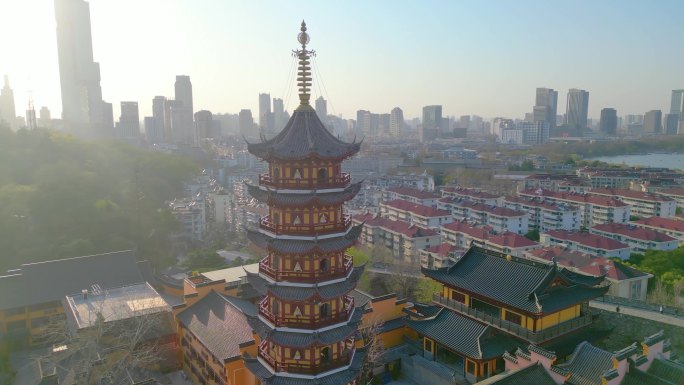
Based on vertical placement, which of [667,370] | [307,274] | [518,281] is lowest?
[667,370]

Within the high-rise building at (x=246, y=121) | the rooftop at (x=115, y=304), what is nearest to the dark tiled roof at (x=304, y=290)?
the rooftop at (x=115, y=304)

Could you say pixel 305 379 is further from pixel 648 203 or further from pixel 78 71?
pixel 78 71

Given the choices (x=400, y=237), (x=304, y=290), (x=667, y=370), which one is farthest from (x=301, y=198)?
(x=400, y=237)

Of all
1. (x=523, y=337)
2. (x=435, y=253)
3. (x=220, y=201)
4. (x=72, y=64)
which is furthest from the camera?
(x=72, y=64)

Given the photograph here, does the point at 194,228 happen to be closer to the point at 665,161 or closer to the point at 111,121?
the point at 111,121

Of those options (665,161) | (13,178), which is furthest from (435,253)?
(665,161)

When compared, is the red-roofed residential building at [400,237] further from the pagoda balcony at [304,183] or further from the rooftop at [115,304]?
the pagoda balcony at [304,183]

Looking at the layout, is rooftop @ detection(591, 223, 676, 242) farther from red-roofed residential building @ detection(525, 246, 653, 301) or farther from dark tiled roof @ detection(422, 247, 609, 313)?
dark tiled roof @ detection(422, 247, 609, 313)
